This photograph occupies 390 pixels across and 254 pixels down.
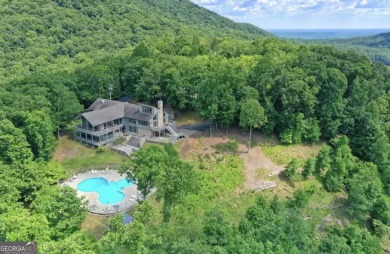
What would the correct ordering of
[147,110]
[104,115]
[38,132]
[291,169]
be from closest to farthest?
[38,132], [291,169], [104,115], [147,110]

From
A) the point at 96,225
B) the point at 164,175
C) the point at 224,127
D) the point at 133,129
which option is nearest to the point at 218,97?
the point at 224,127

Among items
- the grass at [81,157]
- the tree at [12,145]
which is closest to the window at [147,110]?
the grass at [81,157]

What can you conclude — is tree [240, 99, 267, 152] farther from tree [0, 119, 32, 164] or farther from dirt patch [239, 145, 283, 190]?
tree [0, 119, 32, 164]

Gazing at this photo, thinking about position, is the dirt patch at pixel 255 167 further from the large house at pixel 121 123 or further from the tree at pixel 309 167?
the large house at pixel 121 123

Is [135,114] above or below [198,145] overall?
above

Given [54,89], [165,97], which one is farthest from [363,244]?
[54,89]

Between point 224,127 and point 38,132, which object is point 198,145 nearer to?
point 224,127

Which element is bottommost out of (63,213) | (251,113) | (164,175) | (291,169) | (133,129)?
(291,169)

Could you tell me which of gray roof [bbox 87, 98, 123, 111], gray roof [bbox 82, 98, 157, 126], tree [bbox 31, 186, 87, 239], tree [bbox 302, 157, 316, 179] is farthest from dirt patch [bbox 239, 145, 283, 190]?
gray roof [bbox 87, 98, 123, 111]
